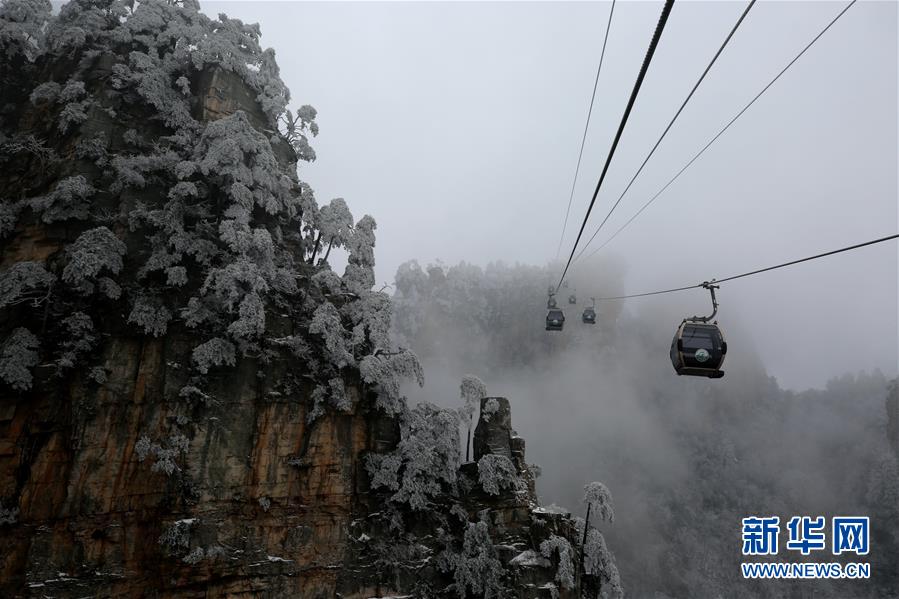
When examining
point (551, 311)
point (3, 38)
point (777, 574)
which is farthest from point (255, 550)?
A: point (777, 574)

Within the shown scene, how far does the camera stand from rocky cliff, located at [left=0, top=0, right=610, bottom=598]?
46.4 ft

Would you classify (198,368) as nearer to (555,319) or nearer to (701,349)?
(555,319)

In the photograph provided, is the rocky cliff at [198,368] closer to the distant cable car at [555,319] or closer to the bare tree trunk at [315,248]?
the bare tree trunk at [315,248]

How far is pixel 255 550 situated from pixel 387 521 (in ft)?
14.3

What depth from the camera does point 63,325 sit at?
48.0 feet

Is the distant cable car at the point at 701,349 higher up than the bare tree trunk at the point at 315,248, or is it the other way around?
the bare tree trunk at the point at 315,248

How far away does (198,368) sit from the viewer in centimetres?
1551

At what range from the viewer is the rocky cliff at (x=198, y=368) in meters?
14.1

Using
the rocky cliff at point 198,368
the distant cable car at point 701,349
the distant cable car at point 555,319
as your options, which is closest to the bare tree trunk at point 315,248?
the rocky cliff at point 198,368

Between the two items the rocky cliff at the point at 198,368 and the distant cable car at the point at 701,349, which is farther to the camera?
the rocky cliff at the point at 198,368

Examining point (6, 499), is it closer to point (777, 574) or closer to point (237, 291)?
point (237, 291)

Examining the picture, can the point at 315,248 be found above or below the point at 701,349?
above

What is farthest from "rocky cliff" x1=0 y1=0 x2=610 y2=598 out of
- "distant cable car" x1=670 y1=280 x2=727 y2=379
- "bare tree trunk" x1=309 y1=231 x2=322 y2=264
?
"distant cable car" x1=670 y1=280 x2=727 y2=379

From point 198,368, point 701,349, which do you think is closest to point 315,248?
point 198,368
